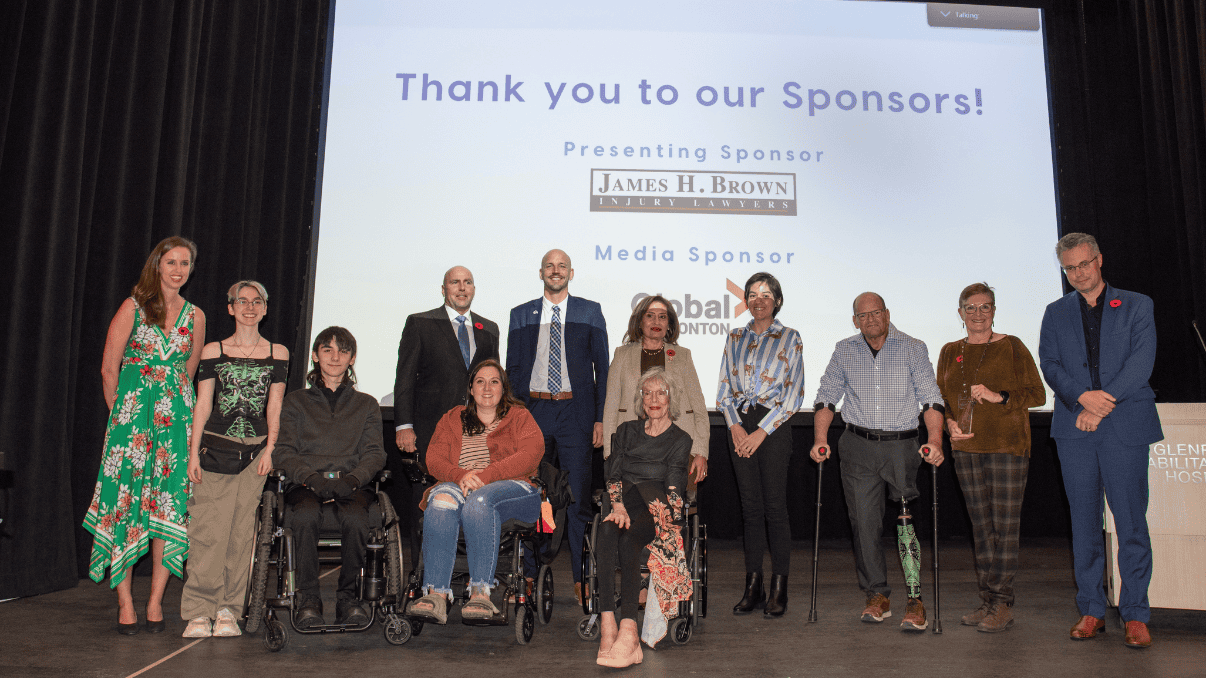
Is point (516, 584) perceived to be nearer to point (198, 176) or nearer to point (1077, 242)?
point (1077, 242)

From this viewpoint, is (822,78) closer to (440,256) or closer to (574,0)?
(574,0)

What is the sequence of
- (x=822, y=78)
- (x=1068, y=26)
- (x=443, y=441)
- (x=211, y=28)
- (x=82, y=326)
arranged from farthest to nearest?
(x=1068, y=26), (x=822, y=78), (x=211, y=28), (x=82, y=326), (x=443, y=441)

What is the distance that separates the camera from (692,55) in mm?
4859

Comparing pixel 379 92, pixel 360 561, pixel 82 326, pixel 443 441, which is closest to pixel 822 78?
pixel 379 92

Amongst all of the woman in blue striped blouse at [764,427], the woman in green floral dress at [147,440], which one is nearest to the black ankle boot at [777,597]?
the woman in blue striped blouse at [764,427]

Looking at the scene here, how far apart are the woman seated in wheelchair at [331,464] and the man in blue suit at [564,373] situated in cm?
70

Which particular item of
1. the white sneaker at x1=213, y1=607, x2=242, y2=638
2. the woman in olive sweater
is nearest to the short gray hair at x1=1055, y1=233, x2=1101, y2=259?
the woman in olive sweater

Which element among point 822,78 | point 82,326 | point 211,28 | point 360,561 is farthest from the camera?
point 822,78

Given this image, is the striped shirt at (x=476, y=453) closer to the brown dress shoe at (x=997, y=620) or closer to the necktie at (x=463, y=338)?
the necktie at (x=463, y=338)

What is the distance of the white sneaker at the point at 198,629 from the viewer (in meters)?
2.74

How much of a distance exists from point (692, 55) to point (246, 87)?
2678 millimetres

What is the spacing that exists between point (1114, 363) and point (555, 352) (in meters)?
2.11

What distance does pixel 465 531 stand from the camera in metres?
2.71

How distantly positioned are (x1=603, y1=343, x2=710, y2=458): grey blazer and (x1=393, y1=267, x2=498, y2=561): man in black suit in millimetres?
595
